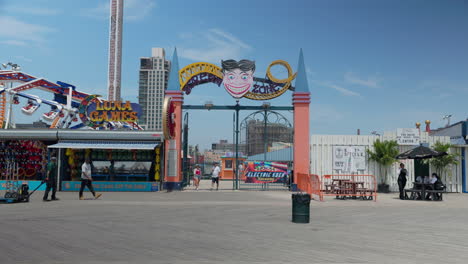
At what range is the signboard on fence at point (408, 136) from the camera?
23906 mm

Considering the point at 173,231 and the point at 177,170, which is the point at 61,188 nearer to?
the point at 177,170

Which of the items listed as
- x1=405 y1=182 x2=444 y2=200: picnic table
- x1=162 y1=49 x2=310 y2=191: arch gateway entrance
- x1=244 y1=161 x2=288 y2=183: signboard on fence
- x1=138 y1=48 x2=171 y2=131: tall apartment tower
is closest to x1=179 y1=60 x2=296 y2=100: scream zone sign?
x1=162 y1=49 x2=310 y2=191: arch gateway entrance

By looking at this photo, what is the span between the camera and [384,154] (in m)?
22.8

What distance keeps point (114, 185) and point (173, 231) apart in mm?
13996

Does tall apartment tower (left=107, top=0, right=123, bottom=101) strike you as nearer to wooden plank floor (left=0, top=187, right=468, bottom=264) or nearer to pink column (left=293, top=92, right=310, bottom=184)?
pink column (left=293, top=92, right=310, bottom=184)

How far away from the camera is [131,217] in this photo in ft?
37.6

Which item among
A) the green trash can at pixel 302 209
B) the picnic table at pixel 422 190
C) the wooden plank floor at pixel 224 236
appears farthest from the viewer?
the picnic table at pixel 422 190

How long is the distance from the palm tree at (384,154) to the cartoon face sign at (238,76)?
8001 mm

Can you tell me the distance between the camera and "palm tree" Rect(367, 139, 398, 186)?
22734mm

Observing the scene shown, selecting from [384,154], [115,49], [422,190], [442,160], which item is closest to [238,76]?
[384,154]

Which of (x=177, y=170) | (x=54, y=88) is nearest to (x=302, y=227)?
(x=177, y=170)

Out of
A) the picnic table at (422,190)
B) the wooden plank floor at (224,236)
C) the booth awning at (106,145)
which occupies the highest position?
the booth awning at (106,145)

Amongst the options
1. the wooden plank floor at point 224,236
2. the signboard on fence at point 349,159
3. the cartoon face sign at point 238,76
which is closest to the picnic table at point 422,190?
the signboard on fence at point 349,159

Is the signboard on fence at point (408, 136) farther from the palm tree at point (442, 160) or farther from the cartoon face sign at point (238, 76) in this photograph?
the cartoon face sign at point (238, 76)
